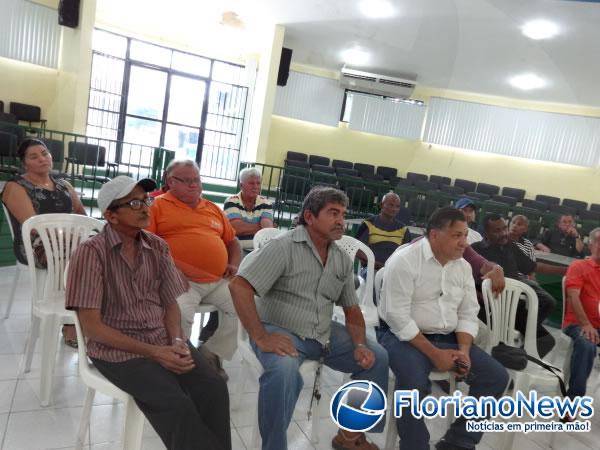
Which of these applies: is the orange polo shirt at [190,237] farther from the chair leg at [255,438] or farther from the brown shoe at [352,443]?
the brown shoe at [352,443]

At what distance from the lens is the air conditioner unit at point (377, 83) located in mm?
7781

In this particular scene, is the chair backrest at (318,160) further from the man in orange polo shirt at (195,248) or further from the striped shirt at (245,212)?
the man in orange polo shirt at (195,248)

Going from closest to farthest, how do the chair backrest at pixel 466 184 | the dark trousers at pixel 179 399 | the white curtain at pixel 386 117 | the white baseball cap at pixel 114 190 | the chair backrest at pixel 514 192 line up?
the dark trousers at pixel 179 399 → the white baseball cap at pixel 114 190 → the chair backrest at pixel 514 192 → the chair backrest at pixel 466 184 → the white curtain at pixel 386 117

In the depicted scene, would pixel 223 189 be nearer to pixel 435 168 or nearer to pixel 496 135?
pixel 435 168

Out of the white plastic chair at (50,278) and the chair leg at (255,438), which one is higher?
the white plastic chair at (50,278)

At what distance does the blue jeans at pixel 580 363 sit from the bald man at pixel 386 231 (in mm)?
1153

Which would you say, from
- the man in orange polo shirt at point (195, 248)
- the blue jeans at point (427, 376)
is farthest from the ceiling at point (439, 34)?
the man in orange polo shirt at point (195, 248)

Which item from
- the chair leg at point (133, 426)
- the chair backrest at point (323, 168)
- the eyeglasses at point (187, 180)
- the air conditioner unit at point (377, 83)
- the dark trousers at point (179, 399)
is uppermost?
the air conditioner unit at point (377, 83)

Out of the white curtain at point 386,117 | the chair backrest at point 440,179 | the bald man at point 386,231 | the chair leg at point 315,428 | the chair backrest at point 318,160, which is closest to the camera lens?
the chair leg at point 315,428

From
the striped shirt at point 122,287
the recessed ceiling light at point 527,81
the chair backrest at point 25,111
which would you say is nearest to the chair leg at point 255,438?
the striped shirt at point 122,287

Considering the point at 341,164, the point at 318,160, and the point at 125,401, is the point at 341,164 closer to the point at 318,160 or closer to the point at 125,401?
the point at 318,160

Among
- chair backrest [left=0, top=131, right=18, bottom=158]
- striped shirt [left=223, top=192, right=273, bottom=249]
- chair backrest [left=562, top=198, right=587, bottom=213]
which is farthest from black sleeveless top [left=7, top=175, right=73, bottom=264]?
chair backrest [left=562, top=198, right=587, bottom=213]

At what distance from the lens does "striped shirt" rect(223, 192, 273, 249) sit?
275 cm

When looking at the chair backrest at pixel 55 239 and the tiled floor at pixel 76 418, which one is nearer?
the tiled floor at pixel 76 418
